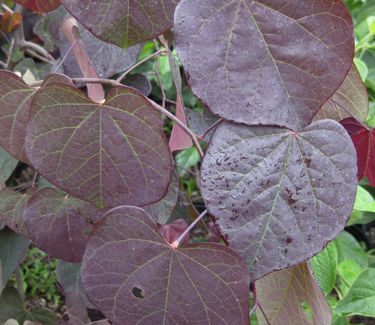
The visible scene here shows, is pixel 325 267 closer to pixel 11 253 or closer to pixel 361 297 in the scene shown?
pixel 361 297

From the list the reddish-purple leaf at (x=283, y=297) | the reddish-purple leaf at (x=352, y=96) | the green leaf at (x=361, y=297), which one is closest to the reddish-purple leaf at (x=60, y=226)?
the reddish-purple leaf at (x=283, y=297)

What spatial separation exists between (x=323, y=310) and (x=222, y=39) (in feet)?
1.00

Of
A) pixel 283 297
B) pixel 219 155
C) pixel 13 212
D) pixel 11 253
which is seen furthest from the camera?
pixel 11 253

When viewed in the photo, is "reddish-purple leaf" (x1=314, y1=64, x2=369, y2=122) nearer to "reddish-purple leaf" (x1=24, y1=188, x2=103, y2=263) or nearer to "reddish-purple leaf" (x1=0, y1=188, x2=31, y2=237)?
"reddish-purple leaf" (x1=24, y1=188, x2=103, y2=263)

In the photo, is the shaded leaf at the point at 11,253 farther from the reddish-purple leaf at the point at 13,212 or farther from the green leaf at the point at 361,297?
the green leaf at the point at 361,297

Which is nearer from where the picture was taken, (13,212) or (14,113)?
(14,113)

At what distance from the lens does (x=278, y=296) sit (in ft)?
2.17

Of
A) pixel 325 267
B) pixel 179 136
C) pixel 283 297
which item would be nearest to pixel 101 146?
pixel 179 136

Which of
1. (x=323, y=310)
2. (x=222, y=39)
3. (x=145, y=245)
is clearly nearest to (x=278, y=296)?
(x=323, y=310)

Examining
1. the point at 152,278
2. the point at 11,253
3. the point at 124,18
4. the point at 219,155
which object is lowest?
the point at 11,253

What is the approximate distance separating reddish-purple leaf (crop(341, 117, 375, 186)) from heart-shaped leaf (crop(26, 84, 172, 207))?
0.25 metres

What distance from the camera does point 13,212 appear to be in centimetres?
87

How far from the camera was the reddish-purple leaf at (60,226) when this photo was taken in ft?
2.48

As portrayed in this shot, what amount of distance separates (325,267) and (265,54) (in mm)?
538
